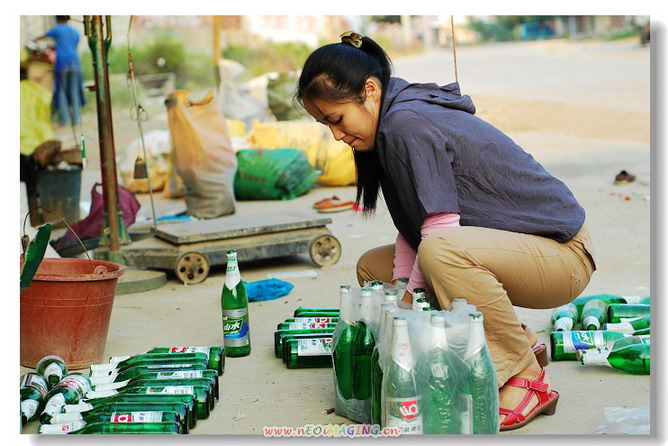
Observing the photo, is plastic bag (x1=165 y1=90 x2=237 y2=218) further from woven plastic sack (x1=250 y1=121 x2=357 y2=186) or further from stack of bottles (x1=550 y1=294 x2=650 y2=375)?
stack of bottles (x1=550 y1=294 x2=650 y2=375)

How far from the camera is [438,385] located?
9.10 ft

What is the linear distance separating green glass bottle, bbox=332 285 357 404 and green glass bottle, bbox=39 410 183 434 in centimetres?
61

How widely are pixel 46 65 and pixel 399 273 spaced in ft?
26.1

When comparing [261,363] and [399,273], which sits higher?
[399,273]

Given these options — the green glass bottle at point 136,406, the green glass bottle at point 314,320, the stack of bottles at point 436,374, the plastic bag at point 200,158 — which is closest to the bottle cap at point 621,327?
the green glass bottle at point 314,320

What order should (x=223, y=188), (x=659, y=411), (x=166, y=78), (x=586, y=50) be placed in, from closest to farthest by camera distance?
(x=659, y=411), (x=223, y=188), (x=166, y=78), (x=586, y=50)

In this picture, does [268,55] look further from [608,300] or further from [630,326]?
[630,326]

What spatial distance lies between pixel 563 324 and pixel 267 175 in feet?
17.0

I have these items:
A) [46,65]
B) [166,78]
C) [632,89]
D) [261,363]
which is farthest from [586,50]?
[261,363]

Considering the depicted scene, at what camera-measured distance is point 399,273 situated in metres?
3.56

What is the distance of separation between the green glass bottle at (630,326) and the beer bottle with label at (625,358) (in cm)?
37

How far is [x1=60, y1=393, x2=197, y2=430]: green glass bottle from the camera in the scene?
3.08m

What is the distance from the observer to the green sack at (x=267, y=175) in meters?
8.88

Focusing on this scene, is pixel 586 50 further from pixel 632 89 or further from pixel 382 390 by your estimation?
pixel 382 390
